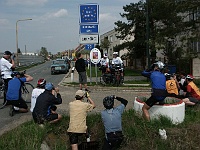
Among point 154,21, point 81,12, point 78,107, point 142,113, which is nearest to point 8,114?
point 78,107

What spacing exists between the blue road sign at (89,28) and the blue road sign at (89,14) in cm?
22

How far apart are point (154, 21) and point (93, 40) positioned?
40.5 feet

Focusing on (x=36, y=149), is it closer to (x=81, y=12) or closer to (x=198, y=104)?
(x=198, y=104)

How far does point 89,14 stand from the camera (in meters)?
15.2

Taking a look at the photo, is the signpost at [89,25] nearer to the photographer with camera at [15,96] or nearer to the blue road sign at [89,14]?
the blue road sign at [89,14]

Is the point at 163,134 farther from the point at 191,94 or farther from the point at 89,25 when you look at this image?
the point at 89,25

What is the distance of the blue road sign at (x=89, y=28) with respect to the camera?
15188 mm

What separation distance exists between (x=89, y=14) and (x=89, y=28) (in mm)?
730

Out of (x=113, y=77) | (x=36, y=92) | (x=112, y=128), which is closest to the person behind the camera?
(x=112, y=128)

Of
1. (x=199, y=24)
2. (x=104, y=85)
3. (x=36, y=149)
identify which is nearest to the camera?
(x=36, y=149)

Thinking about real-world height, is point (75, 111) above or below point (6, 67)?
below

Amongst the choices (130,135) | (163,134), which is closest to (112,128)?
(130,135)

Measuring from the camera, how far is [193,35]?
15562 millimetres

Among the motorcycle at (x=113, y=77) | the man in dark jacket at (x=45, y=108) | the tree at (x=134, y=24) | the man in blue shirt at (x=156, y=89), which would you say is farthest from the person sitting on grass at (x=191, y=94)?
the tree at (x=134, y=24)
